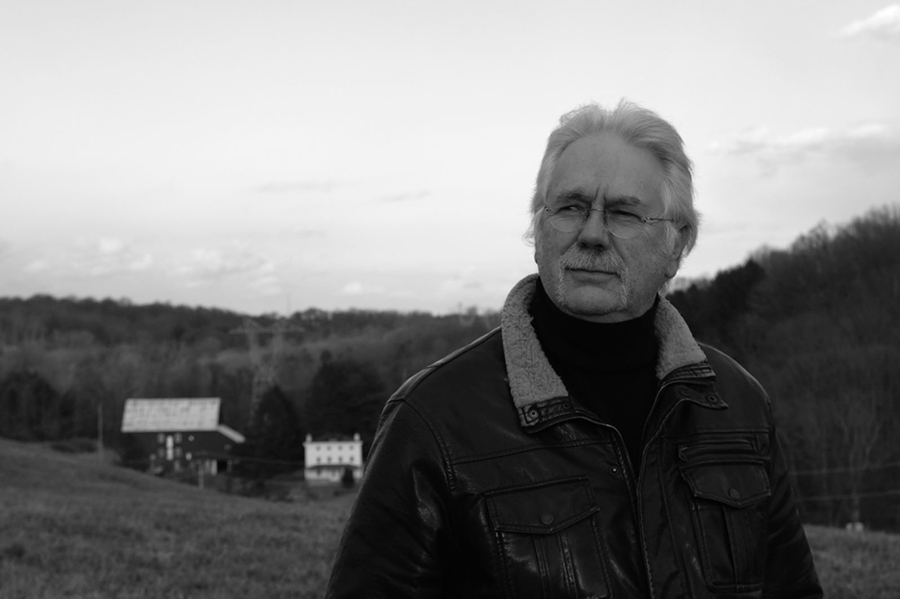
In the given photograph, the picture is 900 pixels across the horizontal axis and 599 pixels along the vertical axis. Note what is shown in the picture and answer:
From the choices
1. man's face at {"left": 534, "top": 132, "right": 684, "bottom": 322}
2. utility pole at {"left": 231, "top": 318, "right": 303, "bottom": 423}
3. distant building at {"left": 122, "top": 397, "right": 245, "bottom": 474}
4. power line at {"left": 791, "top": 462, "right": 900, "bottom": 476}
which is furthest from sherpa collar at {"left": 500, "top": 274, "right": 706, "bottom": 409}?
distant building at {"left": 122, "top": 397, "right": 245, "bottom": 474}

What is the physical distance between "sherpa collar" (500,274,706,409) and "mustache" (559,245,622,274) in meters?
0.19

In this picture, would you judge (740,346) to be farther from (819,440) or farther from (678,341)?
(678,341)

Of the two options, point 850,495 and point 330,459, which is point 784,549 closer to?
point 850,495

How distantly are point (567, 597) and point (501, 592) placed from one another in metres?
0.15

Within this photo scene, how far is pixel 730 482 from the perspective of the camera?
8.18 feet

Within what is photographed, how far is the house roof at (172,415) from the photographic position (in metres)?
58.2

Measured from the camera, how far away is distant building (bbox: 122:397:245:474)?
56406mm

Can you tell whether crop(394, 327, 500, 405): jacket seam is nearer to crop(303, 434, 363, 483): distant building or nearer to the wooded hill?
the wooded hill

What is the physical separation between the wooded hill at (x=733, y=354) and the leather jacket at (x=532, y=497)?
34.9 metres

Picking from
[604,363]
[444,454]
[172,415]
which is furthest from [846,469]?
[172,415]

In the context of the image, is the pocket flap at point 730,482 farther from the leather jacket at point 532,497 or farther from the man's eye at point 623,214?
the man's eye at point 623,214

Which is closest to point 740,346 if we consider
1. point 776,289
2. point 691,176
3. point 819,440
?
point 776,289

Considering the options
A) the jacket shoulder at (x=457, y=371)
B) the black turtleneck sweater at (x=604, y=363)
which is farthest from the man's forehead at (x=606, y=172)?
the jacket shoulder at (x=457, y=371)

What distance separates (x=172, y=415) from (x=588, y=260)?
198ft
